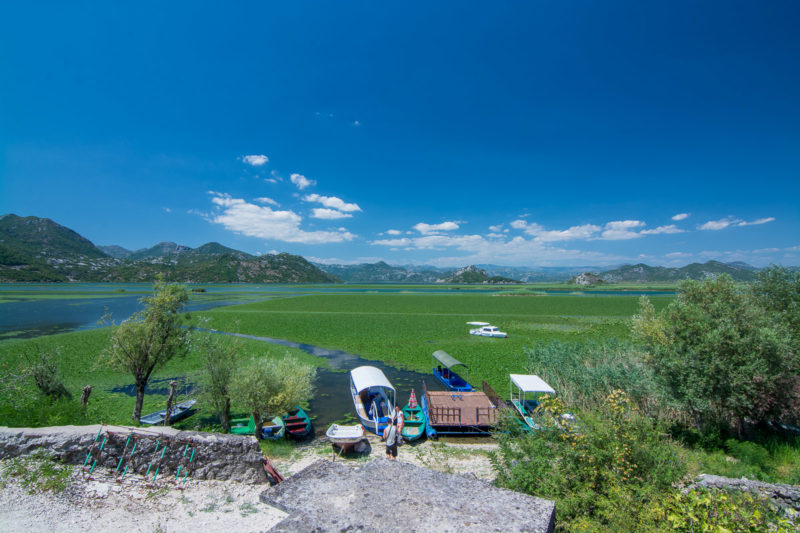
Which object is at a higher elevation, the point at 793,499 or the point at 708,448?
the point at 793,499

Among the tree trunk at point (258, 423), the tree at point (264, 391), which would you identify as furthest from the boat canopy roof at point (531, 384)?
the tree trunk at point (258, 423)

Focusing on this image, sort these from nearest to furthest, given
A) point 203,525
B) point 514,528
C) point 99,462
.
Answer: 1. point 514,528
2. point 203,525
3. point 99,462

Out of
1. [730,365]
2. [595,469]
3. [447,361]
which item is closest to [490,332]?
[447,361]

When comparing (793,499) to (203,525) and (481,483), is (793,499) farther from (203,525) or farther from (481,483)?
(203,525)

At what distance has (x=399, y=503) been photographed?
15.9ft

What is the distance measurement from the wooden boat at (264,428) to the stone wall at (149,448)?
27.0 ft

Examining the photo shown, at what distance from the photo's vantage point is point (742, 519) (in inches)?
174

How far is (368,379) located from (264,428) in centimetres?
613

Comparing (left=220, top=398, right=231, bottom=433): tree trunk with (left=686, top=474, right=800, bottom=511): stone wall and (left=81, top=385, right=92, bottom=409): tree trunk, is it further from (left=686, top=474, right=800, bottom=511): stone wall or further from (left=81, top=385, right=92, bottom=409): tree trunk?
(left=686, top=474, right=800, bottom=511): stone wall

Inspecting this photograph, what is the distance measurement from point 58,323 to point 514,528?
71.5 meters

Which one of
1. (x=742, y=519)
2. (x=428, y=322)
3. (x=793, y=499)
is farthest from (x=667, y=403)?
(x=428, y=322)

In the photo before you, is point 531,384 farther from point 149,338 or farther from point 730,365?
point 149,338

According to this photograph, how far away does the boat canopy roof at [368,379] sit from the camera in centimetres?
1873

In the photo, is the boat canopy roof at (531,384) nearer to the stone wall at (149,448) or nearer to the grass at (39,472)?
the stone wall at (149,448)
